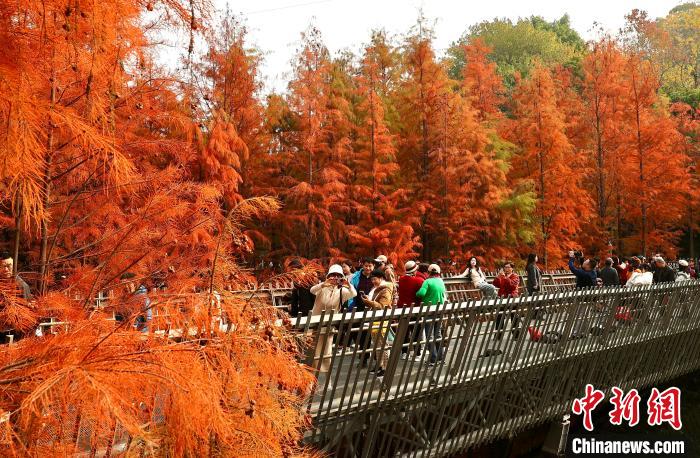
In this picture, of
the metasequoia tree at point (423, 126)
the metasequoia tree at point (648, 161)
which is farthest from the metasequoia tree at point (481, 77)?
the metasequoia tree at point (423, 126)

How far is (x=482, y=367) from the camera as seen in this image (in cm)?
713

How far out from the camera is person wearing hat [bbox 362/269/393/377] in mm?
5442

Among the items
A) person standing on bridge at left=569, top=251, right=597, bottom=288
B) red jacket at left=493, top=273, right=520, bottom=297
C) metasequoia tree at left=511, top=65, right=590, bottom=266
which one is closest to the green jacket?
red jacket at left=493, top=273, right=520, bottom=297

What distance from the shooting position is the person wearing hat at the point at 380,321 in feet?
17.9

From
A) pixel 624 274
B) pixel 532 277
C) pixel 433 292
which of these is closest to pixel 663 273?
pixel 624 274

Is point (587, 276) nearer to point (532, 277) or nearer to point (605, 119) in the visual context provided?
point (532, 277)

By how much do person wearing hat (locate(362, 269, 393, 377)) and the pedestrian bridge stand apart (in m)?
0.05

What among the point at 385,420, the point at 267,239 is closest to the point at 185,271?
the point at 385,420

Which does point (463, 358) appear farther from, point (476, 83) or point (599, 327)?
point (476, 83)

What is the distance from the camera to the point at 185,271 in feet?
24.9

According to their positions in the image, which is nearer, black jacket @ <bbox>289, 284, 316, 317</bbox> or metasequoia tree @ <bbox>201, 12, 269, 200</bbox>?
black jacket @ <bbox>289, 284, 316, 317</bbox>

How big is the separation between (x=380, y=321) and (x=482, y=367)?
2283mm

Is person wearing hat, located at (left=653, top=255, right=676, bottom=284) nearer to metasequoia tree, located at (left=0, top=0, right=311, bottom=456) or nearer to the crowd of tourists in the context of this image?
the crowd of tourists

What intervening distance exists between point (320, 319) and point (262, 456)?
1851 mm
